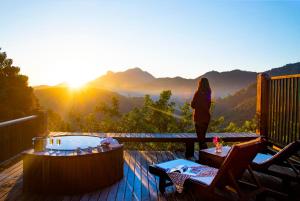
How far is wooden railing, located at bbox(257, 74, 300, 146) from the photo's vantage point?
6.05m

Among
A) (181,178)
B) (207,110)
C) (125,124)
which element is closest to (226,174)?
(181,178)

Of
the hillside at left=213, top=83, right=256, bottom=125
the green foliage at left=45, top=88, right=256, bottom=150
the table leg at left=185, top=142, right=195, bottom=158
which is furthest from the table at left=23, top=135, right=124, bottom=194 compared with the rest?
the hillside at left=213, top=83, right=256, bottom=125

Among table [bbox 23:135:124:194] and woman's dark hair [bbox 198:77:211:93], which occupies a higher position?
woman's dark hair [bbox 198:77:211:93]

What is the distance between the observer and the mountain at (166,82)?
4819 cm

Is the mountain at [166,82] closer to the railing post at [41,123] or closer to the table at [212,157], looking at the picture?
the railing post at [41,123]

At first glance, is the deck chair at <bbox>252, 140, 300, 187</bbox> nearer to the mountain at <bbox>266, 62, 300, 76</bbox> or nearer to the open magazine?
the open magazine

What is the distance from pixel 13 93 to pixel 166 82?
39877 millimetres

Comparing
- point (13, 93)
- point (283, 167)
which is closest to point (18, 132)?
point (283, 167)

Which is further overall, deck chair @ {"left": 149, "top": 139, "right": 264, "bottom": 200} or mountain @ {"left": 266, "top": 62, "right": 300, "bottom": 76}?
mountain @ {"left": 266, "top": 62, "right": 300, "bottom": 76}

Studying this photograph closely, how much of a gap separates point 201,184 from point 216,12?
593 cm

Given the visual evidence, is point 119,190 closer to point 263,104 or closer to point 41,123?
point 41,123

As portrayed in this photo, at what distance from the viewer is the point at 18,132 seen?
6.88 m

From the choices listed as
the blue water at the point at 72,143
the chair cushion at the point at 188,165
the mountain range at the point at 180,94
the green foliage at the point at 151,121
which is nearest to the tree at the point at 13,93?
the green foliage at the point at 151,121

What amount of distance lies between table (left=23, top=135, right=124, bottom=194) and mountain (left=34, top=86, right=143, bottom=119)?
34892mm
